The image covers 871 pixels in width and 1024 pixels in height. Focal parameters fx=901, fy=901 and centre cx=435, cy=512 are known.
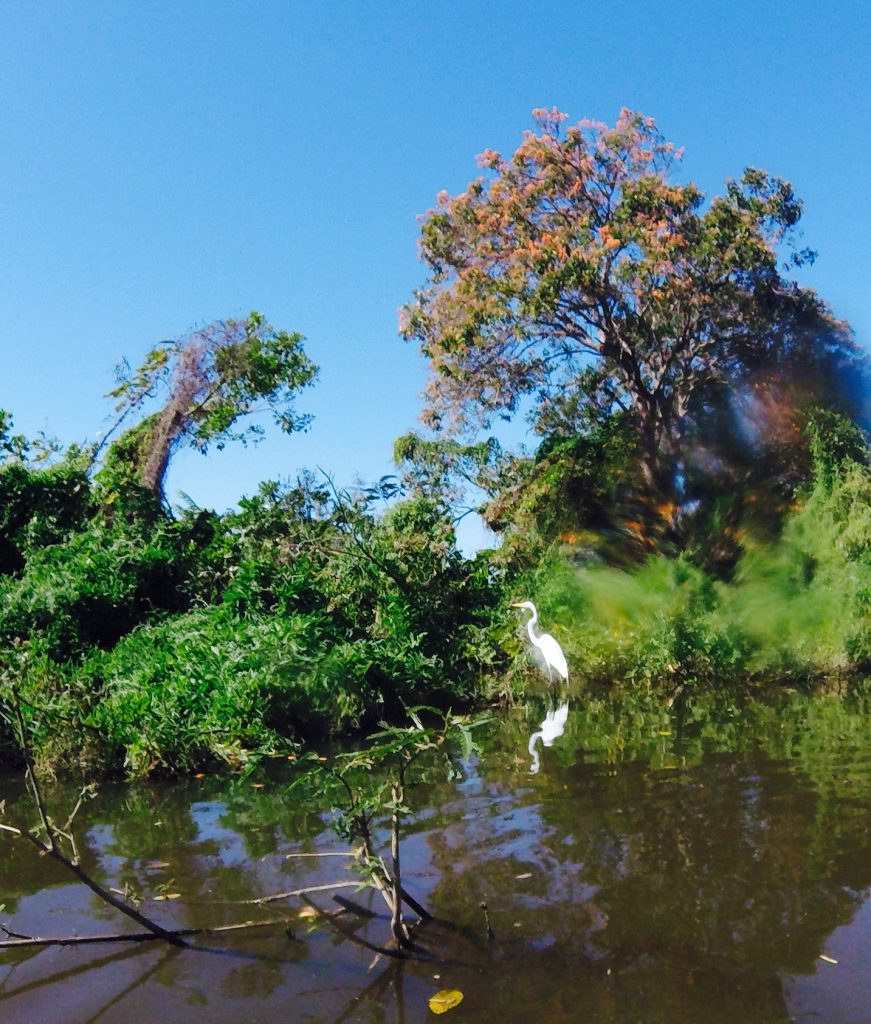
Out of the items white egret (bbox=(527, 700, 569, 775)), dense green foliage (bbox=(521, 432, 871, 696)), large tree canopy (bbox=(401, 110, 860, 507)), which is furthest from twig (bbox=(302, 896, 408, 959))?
large tree canopy (bbox=(401, 110, 860, 507))

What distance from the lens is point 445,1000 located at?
2797mm

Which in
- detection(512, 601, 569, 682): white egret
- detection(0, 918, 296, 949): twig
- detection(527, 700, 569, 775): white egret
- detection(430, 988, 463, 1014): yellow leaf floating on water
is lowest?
detection(430, 988, 463, 1014): yellow leaf floating on water

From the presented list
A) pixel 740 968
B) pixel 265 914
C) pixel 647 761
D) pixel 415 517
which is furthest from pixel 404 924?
pixel 415 517

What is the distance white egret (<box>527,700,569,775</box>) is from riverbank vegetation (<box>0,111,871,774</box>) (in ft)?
2.87

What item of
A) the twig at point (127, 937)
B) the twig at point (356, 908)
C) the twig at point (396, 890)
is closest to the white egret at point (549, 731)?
the twig at point (356, 908)

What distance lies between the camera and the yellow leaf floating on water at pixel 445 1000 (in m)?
2.76

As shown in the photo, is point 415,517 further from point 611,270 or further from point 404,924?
point 404,924

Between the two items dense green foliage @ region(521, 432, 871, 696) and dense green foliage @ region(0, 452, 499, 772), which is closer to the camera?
dense green foliage @ region(0, 452, 499, 772)

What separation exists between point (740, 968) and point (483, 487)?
13.9m

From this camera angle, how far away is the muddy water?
9.31 feet

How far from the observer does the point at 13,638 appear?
8773 mm

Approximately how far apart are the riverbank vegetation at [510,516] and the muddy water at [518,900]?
1.74 m

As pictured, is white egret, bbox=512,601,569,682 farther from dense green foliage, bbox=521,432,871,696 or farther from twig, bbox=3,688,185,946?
twig, bbox=3,688,185,946

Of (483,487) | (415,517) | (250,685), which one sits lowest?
(250,685)
